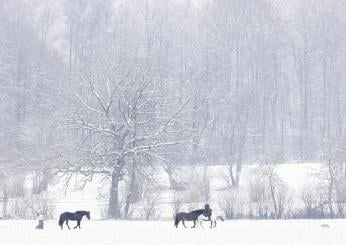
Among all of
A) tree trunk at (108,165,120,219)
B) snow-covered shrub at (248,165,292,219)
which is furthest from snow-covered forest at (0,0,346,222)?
tree trunk at (108,165,120,219)

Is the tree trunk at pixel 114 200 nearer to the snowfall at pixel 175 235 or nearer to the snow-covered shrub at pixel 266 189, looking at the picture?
the snow-covered shrub at pixel 266 189

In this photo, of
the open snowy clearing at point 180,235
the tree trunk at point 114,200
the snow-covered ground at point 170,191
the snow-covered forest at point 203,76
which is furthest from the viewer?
the snow-covered forest at point 203,76

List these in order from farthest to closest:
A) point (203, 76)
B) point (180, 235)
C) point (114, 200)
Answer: point (203, 76) < point (114, 200) < point (180, 235)

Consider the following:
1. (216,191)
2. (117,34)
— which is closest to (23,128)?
(117,34)

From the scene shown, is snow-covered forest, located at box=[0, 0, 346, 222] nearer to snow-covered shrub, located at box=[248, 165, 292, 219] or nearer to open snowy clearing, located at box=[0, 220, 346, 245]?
snow-covered shrub, located at box=[248, 165, 292, 219]

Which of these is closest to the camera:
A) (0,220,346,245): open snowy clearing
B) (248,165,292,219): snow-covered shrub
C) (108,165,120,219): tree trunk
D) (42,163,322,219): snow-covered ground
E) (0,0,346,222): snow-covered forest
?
(0,220,346,245): open snowy clearing

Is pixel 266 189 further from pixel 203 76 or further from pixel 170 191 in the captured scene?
pixel 203 76

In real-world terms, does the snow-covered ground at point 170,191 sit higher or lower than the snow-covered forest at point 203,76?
lower

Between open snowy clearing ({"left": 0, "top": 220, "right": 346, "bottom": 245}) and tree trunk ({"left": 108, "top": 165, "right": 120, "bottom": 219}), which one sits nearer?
open snowy clearing ({"left": 0, "top": 220, "right": 346, "bottom": 245})

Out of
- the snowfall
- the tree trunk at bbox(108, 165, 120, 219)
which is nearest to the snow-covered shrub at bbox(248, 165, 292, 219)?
the tree trunk at bbox(108, 165, 120, 219)

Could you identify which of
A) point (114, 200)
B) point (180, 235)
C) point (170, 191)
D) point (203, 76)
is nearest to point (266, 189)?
point (170, 191)

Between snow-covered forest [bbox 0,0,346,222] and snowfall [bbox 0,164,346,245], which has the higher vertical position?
snow-covered forest [bbox 0,0,346,222]

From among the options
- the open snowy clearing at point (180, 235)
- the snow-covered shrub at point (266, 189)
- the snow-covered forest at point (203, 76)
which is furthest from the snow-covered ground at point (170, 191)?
the open snowy clearing at point (180, 235)

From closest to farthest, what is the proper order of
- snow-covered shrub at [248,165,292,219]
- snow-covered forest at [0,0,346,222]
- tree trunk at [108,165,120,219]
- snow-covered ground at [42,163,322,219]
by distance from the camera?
tree trunk at [108,165,120,219], snow-covered shrub at [248,165,292,219], snow-covered ground at [42,163,322,219], snow-covered forest at [0,0,346,222]
